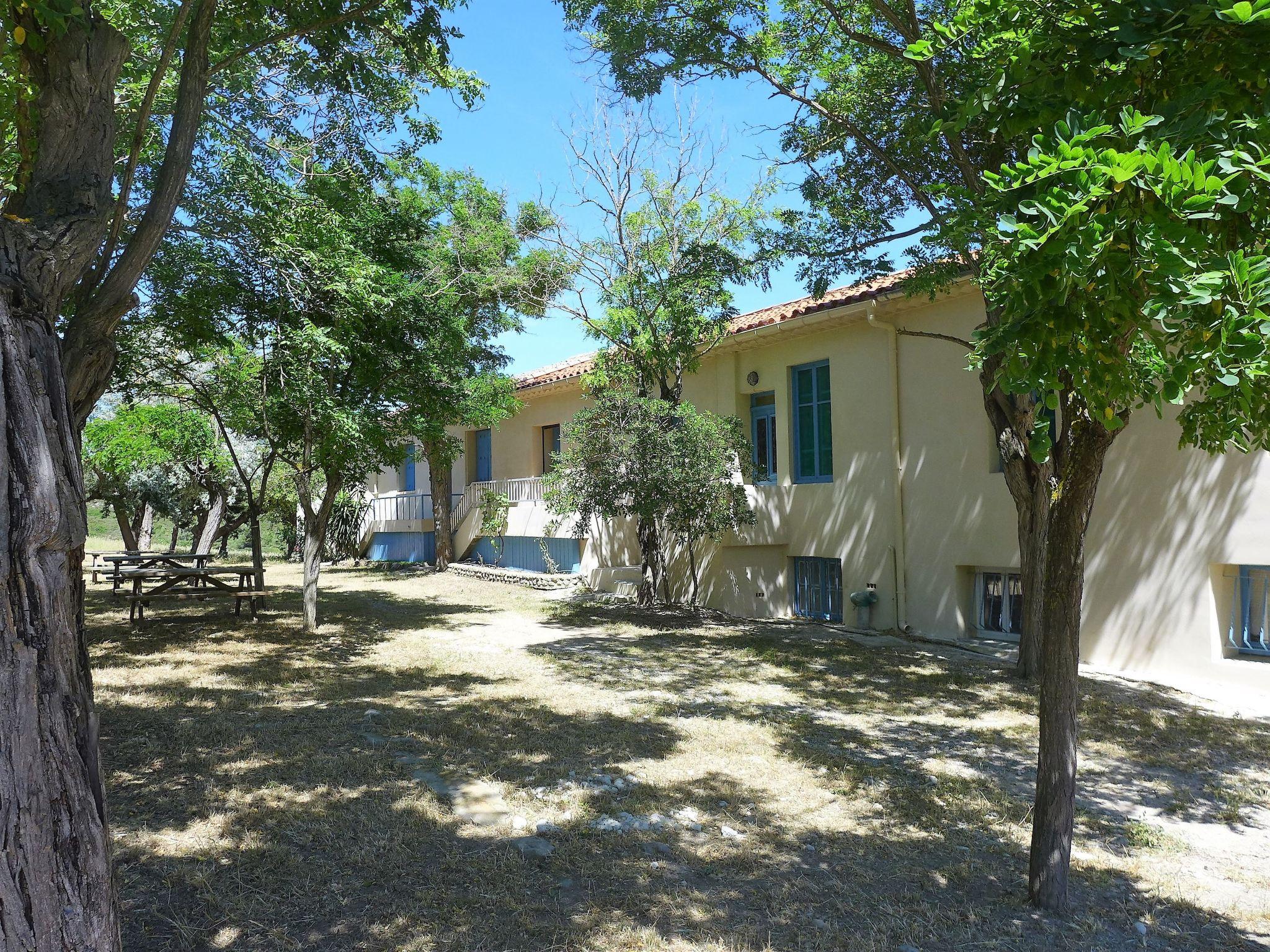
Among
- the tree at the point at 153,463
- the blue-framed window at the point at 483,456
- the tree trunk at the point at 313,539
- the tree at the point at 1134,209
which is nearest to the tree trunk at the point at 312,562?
the tree trunk at the point at 313,539

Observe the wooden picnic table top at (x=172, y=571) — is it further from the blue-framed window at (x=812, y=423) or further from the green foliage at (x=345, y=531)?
the green foliage at (x=345, y=531)

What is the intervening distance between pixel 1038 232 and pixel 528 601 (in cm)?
1397

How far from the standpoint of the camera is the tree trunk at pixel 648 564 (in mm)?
13109

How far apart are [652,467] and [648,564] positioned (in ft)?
9.20

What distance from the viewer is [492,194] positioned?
17.8m

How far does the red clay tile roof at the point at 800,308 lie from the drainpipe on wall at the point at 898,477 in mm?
380

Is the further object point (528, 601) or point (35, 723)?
point (528, 601)

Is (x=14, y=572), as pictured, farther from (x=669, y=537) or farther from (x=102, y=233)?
(x=669, y=537)

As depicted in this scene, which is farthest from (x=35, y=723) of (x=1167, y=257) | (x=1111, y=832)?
(x=1111, y=832)

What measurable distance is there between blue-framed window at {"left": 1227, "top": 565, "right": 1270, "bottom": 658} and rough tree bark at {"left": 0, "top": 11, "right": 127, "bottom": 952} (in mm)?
9401

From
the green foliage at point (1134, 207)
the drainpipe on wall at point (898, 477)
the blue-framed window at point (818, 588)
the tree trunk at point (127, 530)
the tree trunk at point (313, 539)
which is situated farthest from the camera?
the tree trunk at point (127, 530)

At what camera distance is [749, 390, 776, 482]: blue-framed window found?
1371 centimetres

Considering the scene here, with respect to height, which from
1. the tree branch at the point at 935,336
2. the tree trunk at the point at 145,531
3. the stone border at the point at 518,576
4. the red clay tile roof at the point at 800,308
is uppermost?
the red clay tile roof at the point at 800,308

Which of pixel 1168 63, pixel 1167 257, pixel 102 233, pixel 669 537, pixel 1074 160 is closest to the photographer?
pixel 1167 257
